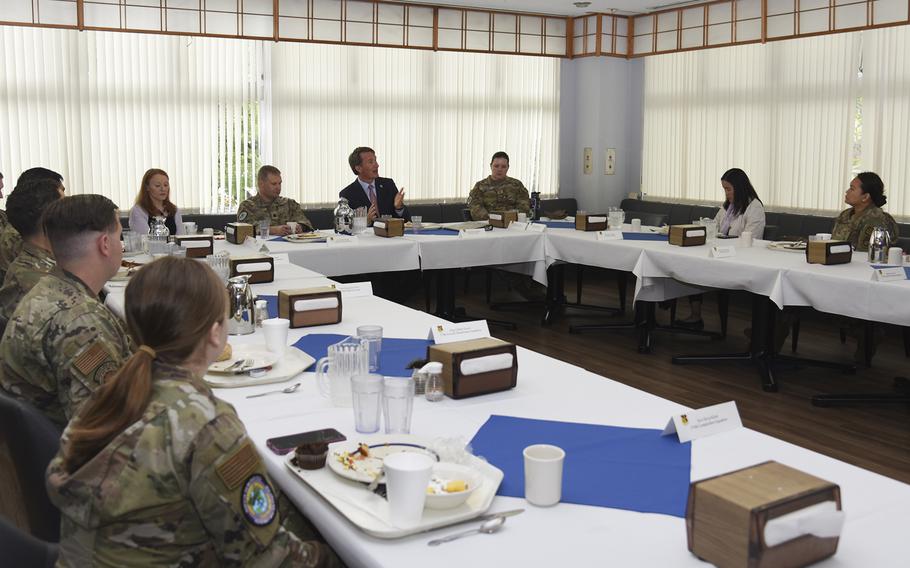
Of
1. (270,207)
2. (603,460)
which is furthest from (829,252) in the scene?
(270,207)

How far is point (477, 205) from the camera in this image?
726 cm

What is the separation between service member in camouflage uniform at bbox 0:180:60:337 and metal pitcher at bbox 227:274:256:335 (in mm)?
627

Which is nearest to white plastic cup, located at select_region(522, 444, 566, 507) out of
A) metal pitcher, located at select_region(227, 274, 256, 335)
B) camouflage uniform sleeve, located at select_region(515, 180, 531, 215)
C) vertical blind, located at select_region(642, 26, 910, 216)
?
metal pitcher, located at select_region(227, 274, 256, 335)

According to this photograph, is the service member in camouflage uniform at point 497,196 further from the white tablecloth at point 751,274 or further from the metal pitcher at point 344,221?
the metal pitcher at point 344,221

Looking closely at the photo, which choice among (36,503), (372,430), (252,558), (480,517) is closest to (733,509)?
(480,517)

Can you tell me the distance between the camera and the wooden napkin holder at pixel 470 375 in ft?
7.22

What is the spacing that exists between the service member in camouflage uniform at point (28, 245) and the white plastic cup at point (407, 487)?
6.50 feet

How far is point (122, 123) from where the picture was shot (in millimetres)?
7379

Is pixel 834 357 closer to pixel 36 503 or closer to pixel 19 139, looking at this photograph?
pixel 36 503

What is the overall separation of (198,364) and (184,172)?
259 inches

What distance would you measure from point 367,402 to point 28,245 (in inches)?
70.2

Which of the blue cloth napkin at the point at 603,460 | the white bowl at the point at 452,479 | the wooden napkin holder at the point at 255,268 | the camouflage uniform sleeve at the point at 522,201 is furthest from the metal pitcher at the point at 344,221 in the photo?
the white bowl at the point at 452,479

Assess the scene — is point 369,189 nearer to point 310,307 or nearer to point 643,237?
point 643,237

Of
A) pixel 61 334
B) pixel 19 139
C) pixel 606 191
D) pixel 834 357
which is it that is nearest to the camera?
pixel 61 334
